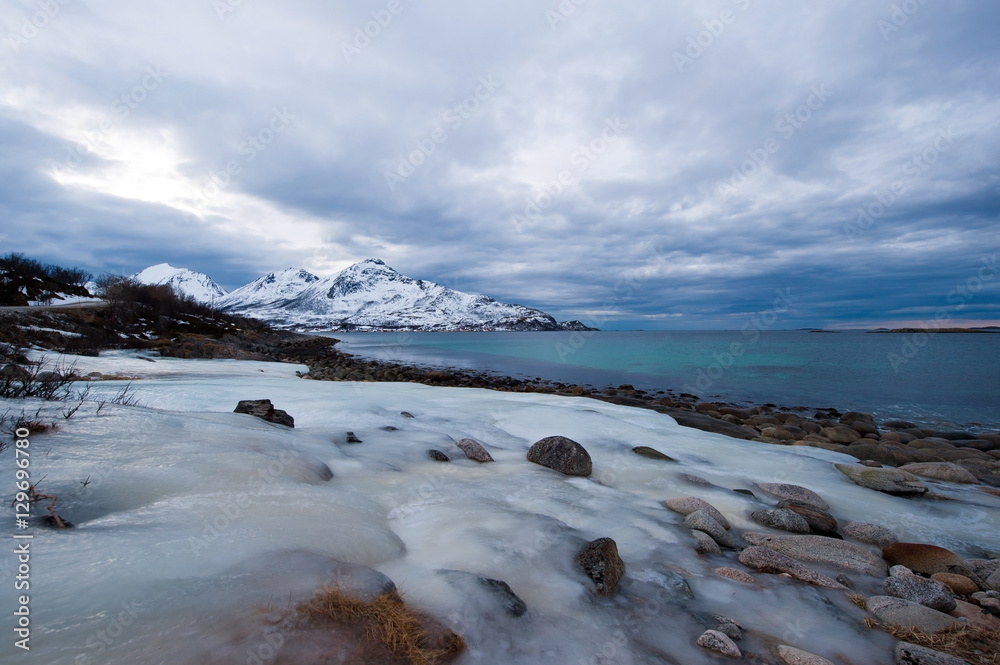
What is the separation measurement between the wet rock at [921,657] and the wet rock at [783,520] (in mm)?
2703

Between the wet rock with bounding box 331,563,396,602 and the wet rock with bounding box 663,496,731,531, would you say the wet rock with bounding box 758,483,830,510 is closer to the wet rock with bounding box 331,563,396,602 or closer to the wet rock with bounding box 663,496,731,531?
the wet rock with bounding box 663,496,731,531

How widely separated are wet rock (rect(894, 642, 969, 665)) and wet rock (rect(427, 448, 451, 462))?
6.17 m

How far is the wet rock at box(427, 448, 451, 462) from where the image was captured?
7.90m

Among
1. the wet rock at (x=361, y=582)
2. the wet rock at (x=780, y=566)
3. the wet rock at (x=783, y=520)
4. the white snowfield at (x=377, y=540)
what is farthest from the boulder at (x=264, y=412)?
the wet rock at (x=783, y=520)

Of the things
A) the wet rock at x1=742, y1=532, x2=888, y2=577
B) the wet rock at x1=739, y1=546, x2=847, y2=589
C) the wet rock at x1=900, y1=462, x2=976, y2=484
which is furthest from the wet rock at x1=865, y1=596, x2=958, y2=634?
the wet rock at x1=900, y1=462, x2=976, y2=484

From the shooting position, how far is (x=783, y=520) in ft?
20.7

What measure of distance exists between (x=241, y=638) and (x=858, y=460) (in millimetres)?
14198

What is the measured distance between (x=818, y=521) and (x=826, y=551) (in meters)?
1.16

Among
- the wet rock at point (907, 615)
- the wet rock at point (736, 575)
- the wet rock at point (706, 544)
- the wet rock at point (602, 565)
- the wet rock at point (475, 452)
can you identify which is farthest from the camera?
the wet rock at point (475, 452)

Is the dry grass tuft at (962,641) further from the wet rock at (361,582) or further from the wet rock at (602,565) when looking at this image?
the wet rock at (361,582)

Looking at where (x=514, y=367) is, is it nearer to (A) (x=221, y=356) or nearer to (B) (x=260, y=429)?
(A) (x=221, y=356)

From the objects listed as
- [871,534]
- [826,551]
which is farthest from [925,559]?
[826,551]

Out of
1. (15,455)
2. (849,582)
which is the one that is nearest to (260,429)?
(15,455)

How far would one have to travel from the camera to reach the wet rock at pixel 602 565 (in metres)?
4.26
